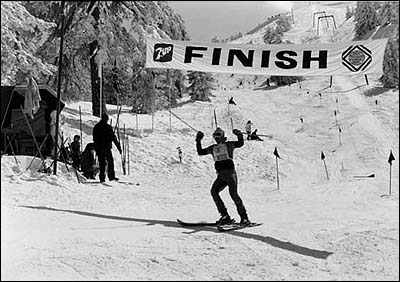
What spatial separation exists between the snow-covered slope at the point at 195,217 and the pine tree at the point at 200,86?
12.9m

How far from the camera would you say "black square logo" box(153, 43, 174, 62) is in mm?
14938

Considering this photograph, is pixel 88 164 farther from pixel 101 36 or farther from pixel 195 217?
pixel 101 36

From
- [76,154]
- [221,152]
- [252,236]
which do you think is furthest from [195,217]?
[76,154]

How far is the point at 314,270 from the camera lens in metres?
5.76

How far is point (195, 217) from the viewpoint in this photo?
912 cm

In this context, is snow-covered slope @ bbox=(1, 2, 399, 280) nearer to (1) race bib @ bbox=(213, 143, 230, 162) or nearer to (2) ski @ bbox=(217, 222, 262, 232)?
(2) ski @ bbox=(217, 222, 262, 232)

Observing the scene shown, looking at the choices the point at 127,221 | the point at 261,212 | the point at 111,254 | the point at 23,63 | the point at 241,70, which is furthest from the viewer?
the point at 23,63

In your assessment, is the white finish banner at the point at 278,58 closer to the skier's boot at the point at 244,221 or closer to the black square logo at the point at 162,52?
the black square logo at the point at 162,52

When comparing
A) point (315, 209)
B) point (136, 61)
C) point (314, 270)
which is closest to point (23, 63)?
point (136, 61)

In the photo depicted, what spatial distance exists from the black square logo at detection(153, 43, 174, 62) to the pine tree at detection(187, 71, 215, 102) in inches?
743

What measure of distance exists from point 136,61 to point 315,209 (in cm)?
1486

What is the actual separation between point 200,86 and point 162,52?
20833 mm

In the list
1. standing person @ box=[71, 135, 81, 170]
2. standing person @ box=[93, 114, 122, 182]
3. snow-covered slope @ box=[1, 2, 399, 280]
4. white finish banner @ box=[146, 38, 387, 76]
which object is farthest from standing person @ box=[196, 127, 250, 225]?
standing person @ box=[71, 135, 81, 170]

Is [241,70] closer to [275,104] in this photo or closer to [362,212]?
[362,212]
